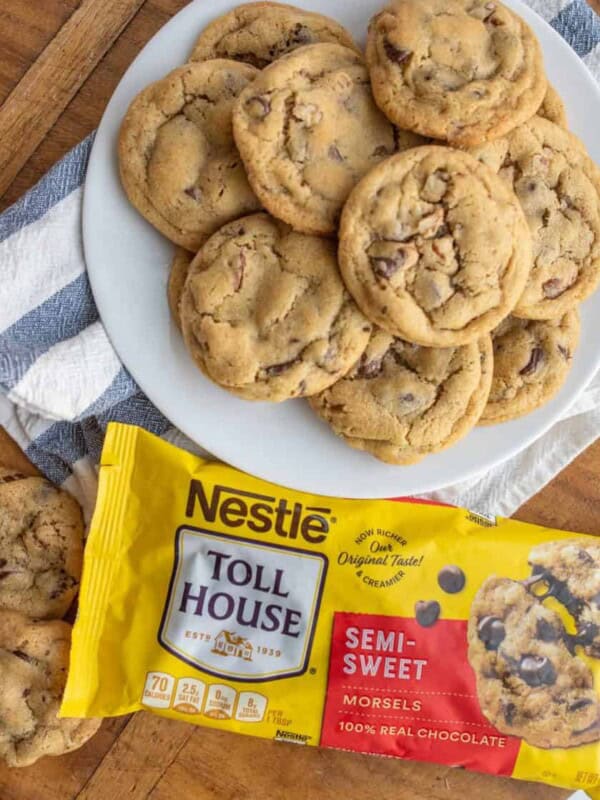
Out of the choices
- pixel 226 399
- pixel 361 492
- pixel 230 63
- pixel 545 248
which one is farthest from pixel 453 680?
pixel 230 63

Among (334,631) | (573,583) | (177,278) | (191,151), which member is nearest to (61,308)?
(177,278)

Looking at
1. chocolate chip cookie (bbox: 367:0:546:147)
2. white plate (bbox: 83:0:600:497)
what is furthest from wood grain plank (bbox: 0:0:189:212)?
chocolate chip cookie (bbox: 367:0:546:147)

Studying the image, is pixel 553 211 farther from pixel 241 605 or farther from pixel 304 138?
pixel 241 605

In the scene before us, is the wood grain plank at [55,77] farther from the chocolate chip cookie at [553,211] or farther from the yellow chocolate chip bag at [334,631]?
the chocolate chip cookie at [553,211]

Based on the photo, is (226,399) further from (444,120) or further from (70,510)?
(444,120)

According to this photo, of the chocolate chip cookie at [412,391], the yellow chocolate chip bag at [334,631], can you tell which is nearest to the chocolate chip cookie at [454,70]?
the chocolate chip cookie at [412,391]

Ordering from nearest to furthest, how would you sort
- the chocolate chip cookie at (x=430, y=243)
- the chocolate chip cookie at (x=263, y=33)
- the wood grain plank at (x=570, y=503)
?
the chocolate chip cookie at (x=430, y=243)
the chocolate chip cookie at (x=263, y=33)
the wood grain plank at (x=570, y=503)
